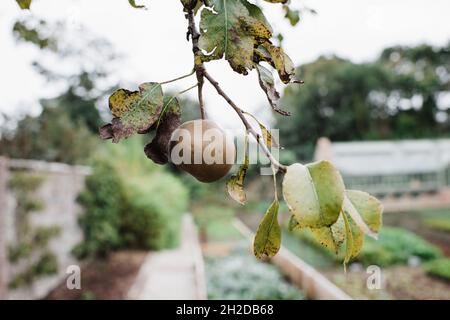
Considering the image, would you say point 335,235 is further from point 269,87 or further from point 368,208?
point 269,87

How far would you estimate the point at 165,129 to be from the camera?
57 cm

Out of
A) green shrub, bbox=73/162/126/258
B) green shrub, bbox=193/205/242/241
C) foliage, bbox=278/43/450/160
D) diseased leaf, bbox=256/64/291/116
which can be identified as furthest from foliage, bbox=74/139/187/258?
foliage, bbox=278/43/450/160

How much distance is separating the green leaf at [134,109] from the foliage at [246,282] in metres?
3.62

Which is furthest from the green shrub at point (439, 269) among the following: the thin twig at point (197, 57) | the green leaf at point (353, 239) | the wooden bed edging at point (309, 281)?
the thin twig at point (197, 57)

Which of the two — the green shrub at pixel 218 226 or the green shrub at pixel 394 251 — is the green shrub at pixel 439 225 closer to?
the green shrub at pixel 394 251

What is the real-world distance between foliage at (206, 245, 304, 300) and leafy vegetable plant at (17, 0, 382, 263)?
3.57m

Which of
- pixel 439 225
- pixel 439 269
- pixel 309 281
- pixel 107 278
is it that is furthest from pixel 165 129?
pixel 439 225

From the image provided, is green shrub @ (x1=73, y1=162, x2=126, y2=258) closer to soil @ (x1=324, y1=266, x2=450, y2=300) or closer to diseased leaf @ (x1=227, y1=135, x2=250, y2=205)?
soil @ (x1=324, y1=266, x2=450, y2=300)

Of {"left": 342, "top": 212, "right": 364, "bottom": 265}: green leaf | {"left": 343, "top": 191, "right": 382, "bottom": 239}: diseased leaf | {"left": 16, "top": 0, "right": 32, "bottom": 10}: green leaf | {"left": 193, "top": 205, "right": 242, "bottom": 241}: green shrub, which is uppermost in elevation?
{"left": 16, "top": 0, "right": 32, "bottom": 10}: green leaf

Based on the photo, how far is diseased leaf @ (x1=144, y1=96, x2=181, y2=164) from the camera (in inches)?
22.3

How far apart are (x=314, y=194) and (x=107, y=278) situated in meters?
5.10

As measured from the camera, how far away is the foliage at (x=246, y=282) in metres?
4.16
